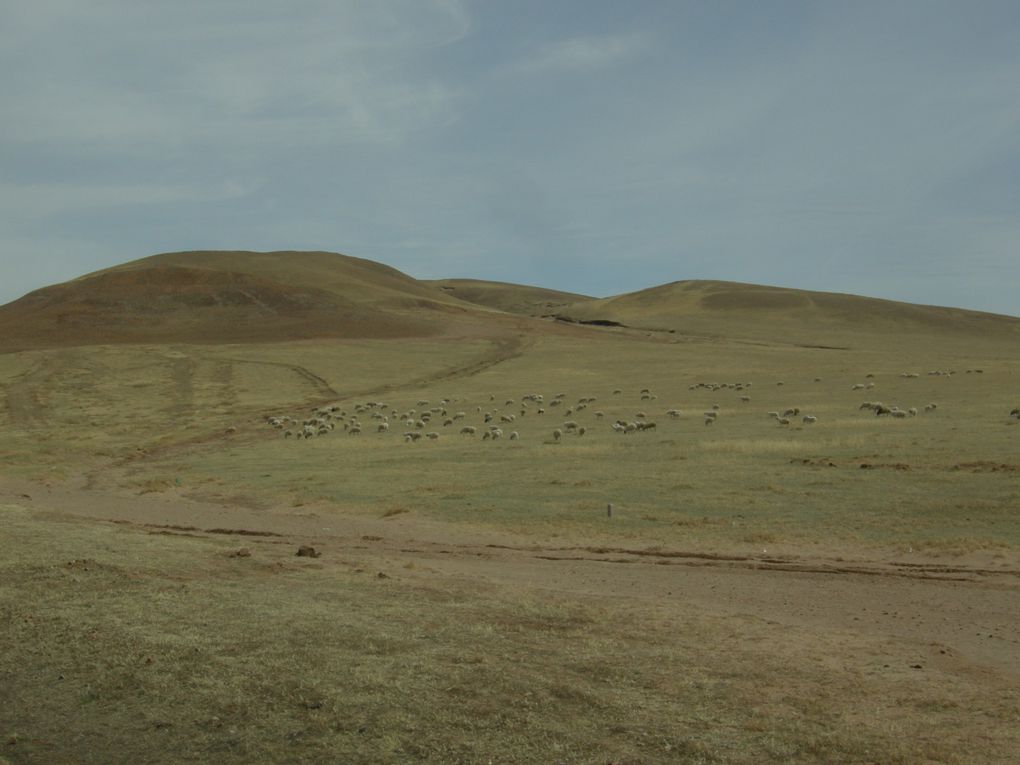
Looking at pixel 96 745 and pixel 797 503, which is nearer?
pixel 96 745

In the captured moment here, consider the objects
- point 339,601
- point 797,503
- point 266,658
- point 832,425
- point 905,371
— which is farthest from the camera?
point 905,371

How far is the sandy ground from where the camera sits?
461 inches

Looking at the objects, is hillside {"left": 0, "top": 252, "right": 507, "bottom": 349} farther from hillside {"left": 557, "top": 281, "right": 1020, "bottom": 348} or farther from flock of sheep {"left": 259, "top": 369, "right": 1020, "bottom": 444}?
flock of sheep {"left": 259, "top": 369, "right": 1020, "bottom": 444}

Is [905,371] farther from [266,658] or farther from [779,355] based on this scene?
[266,658]

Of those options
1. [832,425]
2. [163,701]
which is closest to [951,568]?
[163,701]

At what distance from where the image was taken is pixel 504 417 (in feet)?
145

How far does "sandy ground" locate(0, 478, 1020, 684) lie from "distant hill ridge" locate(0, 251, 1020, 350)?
74764 mm

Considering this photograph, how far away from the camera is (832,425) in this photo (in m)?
36.1

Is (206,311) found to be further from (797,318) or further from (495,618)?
(495,618)

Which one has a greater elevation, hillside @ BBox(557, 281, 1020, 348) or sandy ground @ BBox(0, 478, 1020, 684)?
hillside @ BBox(557, 281, 1020, 348)

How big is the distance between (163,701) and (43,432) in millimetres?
40734

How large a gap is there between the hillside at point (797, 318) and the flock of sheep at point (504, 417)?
53789 mm

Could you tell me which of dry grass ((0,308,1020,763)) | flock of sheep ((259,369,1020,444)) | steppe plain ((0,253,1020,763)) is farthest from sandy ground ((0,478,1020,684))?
flock of sheep ((259,369,1020,444))

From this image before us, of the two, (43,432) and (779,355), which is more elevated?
(779,355)
